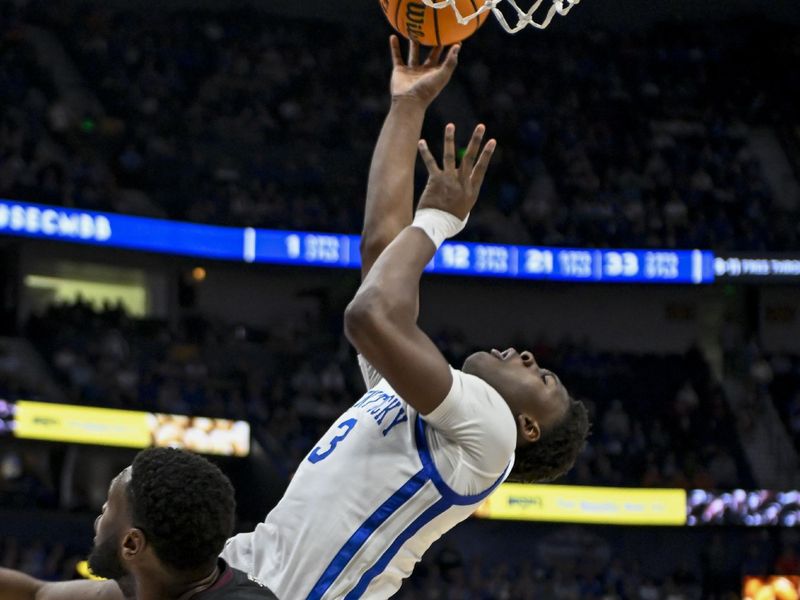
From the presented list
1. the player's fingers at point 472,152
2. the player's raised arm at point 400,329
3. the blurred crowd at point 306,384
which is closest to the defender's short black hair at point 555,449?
the player's raised arm at point 400,329

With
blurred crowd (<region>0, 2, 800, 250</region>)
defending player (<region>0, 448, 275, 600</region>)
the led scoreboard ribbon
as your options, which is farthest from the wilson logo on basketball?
blurred crowd (<region>0, 2, 800, 250</region>)

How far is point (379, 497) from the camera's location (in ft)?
10.3

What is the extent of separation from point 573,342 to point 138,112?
7477 millimetres

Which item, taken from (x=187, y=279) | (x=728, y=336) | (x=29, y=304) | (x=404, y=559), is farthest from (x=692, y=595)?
(x=404, y=559)

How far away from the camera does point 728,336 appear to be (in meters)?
21.0

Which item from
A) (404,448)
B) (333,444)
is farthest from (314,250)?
(404,448)

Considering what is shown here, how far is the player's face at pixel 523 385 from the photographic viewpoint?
129 inches

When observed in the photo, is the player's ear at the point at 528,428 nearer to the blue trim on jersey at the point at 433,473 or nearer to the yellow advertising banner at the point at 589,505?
the blue trim on jersey at the point at 433,473

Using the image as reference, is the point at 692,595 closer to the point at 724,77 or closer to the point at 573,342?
the point at 573,342

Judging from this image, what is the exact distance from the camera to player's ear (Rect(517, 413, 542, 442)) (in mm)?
3279

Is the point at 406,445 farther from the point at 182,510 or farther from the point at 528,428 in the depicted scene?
the point at 182,510

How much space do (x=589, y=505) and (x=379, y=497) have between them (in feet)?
48.7

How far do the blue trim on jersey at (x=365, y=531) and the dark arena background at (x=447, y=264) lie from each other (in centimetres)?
1092

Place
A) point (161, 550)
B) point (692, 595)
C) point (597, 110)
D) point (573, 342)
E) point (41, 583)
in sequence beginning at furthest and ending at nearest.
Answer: point (597, 110) → point (573, 342) → point (692, 595) → point (41, 583) → point (161, 550)
